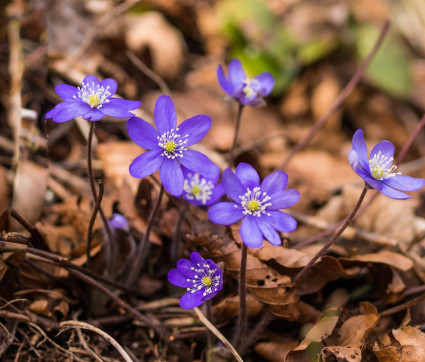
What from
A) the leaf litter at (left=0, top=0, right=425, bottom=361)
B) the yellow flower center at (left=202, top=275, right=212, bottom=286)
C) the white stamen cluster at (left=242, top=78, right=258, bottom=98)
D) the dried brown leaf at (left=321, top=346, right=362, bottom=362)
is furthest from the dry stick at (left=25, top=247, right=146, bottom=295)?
the white stamen cluster at (left=242, top=78, right=258, bottom=98)

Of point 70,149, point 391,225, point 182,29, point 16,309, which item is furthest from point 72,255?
point 182,29

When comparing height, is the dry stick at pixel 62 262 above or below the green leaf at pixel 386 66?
below

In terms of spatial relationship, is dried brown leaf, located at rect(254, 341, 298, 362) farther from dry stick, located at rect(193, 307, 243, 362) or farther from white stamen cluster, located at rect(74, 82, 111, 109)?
white stamen cluster, located at rect(74, 82, 111, 109)

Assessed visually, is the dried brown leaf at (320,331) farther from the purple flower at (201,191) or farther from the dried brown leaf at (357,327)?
the purple flower at (201,191)

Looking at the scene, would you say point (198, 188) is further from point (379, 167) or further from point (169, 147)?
point (379, 167)

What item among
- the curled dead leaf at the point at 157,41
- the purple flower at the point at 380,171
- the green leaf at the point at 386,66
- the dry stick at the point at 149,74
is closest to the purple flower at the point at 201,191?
the purple flower at the point at 380,171

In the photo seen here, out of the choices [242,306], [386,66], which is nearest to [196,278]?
[242,306]

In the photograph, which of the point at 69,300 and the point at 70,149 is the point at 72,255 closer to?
the point at 69,300
